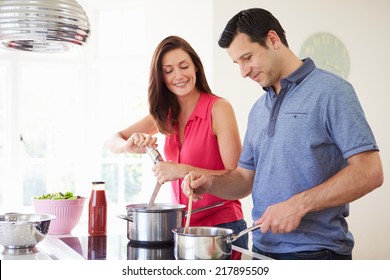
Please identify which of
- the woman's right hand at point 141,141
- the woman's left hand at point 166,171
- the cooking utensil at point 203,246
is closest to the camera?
the cooking utensil at point 203,246

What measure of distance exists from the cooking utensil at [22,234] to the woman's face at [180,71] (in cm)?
78

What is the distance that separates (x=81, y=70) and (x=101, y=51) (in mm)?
235


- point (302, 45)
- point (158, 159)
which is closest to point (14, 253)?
point (158, 159)

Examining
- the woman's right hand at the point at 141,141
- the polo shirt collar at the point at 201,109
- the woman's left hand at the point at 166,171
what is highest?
the polo shirt collar at the point at 201,109

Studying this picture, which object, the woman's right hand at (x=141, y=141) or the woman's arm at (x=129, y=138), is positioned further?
the woman's arm at (x=129, y=138)

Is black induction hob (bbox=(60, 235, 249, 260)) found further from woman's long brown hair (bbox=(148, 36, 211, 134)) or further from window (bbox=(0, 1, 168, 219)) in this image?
window (bbox=(0, 1, 168, 219))

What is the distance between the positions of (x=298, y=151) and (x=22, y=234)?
934 mm

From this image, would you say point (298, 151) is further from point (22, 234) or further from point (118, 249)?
point (22, 234)

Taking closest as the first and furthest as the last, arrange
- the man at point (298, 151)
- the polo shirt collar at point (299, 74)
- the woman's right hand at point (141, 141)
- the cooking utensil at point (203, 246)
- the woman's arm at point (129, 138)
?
the cooking utensil at point (203, 246), the man at point (298, 151), the polo shirt collar at point (299, 74), the woman's right hand at point (141, 141), the woman's arm at point (129, 138)

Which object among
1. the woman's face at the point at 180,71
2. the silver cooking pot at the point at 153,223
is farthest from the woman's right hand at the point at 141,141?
the silver cooking pot at the point at 153,223

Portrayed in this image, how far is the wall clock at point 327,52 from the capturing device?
474cm

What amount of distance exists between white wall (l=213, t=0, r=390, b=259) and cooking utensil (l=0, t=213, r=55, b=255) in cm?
318

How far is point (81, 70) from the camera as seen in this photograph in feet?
15.9

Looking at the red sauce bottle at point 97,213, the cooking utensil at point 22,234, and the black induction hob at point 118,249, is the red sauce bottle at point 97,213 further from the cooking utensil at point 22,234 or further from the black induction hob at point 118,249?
the cooking utensil at point 22,234
